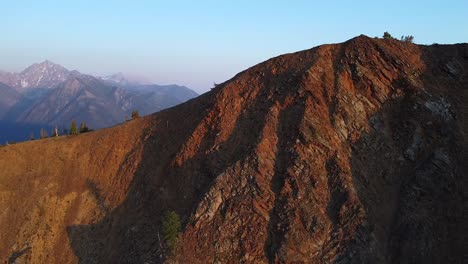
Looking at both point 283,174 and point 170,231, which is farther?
point 283,174

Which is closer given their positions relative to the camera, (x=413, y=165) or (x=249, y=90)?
(x=413, y=165)

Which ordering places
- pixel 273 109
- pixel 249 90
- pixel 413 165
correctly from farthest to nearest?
pixel 249 90 < pixel 273 109 < pixel 413 165

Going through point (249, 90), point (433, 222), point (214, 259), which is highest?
point (249, 90)

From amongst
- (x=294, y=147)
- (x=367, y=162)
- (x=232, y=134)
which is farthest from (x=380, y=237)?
(x=232, y=134)

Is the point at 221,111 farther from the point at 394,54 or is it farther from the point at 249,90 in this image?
the point at 394,54

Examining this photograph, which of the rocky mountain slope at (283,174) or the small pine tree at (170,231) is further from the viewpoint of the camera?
the small pine tree at (170,231)

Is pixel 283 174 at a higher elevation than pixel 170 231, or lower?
higher

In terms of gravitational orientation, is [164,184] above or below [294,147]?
below

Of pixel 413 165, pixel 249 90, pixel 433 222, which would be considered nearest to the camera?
pixel 433 222
